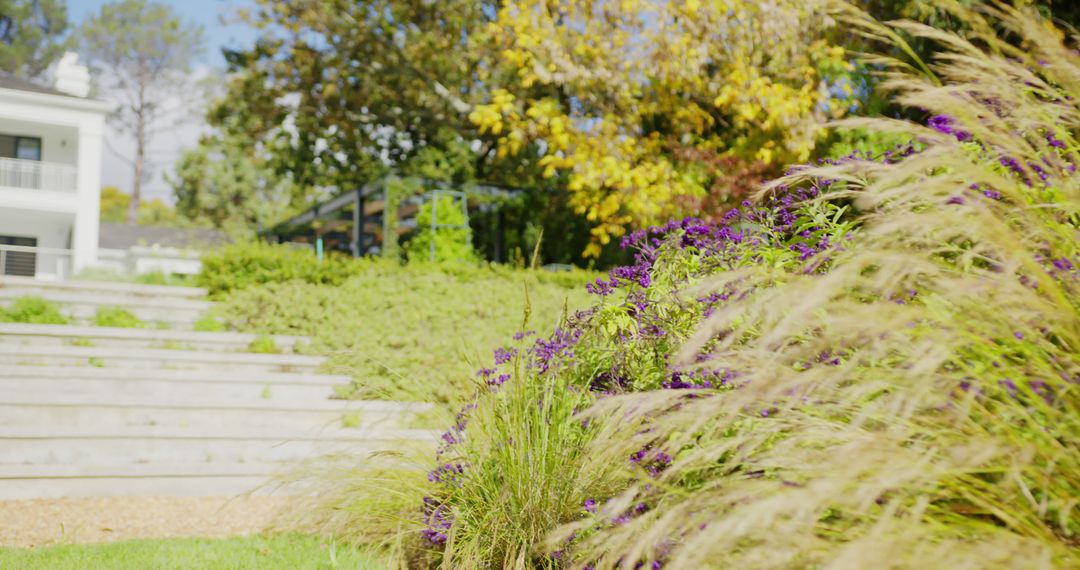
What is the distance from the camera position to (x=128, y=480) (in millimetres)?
4594

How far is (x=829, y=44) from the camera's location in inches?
439

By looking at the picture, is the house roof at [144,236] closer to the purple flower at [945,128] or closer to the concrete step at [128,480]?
the concrete step at [128,480]

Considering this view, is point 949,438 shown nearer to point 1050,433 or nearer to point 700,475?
point 1050,433

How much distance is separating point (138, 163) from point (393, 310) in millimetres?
33082

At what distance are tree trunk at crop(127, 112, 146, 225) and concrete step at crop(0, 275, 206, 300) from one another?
3052 centimetres

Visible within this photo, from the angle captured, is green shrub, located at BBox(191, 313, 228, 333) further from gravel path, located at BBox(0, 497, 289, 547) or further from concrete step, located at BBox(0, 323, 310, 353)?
gravel path, located at BBox(0, 497, 289, 547)

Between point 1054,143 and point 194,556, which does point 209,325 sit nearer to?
point 194,556

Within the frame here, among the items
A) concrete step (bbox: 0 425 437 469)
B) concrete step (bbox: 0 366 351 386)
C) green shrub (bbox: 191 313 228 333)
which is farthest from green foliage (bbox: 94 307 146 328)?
concrete step (bbox: 0 425 437 469)

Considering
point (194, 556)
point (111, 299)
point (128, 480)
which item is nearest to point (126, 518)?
point (128, 480)

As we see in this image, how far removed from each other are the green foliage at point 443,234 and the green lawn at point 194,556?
31.3 feet

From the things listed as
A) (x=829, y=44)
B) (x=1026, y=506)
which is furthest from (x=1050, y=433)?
(x=829, y=44)

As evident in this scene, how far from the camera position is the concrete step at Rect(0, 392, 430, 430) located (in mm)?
4902

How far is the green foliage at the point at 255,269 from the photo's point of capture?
8.70 metres

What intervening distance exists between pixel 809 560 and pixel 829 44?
1104cm
